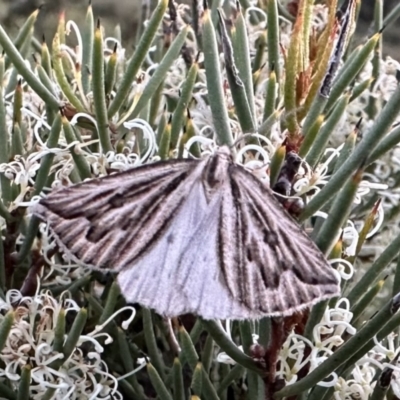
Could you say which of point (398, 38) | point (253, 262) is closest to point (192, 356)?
point (253, 262)

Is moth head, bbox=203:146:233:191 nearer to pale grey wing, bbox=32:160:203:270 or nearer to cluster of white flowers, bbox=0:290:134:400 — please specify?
pale grey wing, bbox=32:160:203:270

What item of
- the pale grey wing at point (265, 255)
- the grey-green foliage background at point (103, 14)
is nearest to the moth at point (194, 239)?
the pale grey wing at point (265, 255)

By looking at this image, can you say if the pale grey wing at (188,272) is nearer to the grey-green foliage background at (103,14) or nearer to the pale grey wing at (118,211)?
the pale grey wing at (118,211)

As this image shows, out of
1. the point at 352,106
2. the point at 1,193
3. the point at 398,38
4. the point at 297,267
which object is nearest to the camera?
the point at 297,267

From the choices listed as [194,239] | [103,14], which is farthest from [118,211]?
[103,14]

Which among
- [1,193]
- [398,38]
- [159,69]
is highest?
[398,38]

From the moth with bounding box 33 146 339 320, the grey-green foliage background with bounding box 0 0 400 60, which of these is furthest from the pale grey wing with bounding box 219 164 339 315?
the grey-green foliage background with bounding box 0 0 400 60

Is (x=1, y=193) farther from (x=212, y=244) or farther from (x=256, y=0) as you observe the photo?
(x=256, y=0)
